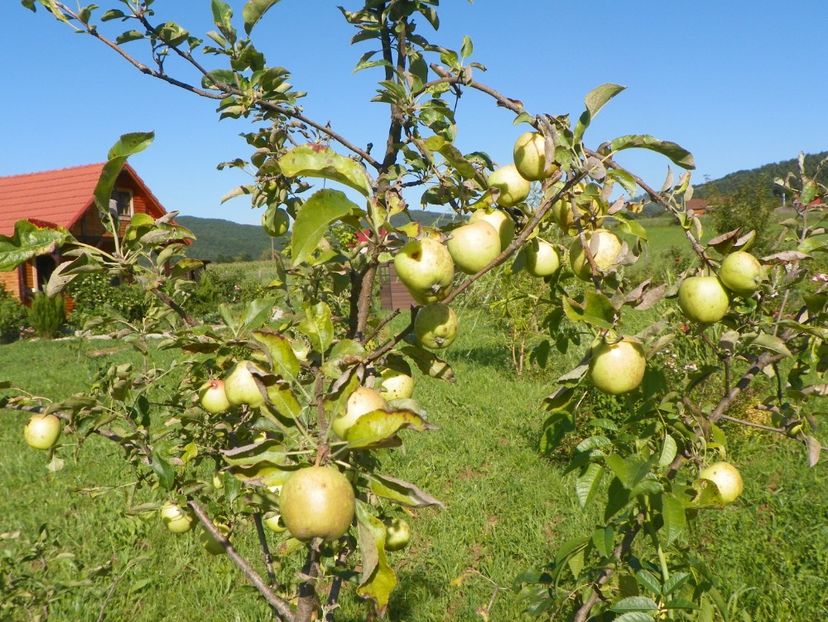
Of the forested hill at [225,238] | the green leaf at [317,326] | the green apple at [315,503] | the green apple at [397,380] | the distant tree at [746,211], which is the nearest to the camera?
the green apple at [315,503]

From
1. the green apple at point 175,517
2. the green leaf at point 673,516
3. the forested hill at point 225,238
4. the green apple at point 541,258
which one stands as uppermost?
the forested hill at point 225,238

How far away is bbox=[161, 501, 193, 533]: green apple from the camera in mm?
1657

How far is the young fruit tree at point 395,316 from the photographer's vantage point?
0.86m

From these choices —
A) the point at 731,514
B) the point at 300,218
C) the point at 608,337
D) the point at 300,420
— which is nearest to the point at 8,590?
the point at 300,420

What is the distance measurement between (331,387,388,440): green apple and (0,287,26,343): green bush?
14714 mm

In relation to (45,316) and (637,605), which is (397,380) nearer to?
(637,605)

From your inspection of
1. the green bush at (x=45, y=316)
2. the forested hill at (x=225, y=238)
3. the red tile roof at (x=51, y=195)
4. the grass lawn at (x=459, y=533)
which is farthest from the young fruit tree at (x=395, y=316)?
the forested hill at (x=225, y=238)

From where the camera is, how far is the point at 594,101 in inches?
37.9

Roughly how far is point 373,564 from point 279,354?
350mm

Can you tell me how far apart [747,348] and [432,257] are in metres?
0.71

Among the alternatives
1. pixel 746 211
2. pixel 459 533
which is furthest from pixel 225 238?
pixel 459 533

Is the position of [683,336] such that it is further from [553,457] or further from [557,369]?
[557,369]

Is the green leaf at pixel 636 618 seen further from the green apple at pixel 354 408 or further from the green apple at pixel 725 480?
the green apple at pixel 354 408

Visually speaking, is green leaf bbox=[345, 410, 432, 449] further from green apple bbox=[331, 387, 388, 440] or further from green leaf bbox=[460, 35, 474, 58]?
green leaf bbox=[460, 35, 474, 58]
